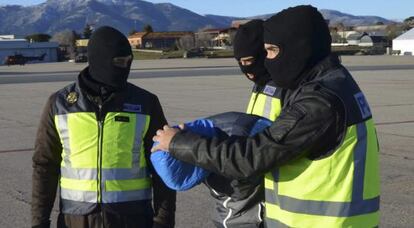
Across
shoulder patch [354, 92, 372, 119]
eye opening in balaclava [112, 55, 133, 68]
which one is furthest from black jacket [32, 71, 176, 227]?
shoulder patch [354, 92, 372, 119]

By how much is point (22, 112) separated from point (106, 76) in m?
15.2

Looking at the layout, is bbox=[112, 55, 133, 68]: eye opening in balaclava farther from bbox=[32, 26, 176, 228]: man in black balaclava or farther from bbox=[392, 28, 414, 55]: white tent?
bbox=[392, 28, 414, 55]: white tent

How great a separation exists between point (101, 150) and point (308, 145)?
1.23m

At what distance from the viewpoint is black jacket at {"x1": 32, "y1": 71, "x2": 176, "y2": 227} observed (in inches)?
133

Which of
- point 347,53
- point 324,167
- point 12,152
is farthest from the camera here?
point 347,53

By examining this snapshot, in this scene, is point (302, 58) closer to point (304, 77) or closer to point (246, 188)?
point (304, 77)

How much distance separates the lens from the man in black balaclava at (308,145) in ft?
8.12

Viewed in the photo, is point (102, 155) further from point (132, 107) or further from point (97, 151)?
point (132, 107)

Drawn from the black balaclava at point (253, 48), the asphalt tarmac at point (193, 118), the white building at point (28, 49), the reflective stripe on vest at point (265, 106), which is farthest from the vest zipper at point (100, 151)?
the white building at point (28, 49)

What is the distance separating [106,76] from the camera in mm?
3377

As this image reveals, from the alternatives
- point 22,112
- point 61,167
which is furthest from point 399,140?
point 22,112

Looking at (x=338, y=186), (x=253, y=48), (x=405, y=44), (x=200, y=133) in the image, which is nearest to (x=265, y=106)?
(x=253, y=48)

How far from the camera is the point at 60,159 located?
11.5 ft

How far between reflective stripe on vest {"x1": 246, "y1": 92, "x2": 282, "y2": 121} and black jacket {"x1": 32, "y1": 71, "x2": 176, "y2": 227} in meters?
0.74
